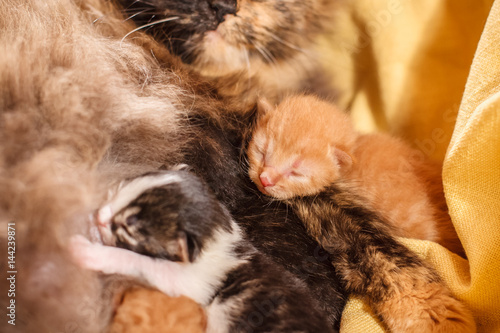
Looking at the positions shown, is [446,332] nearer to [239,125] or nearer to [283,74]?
[239,125]

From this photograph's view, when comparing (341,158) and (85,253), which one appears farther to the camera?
(341,158)

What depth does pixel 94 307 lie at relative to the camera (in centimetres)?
76

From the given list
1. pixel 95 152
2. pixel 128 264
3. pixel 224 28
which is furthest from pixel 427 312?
pixel 224 28

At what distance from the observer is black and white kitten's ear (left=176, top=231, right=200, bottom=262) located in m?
0.83

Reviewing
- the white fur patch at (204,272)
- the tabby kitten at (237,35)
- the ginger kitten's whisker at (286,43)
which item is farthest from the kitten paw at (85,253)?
the ginger kitten's whisker at (286,43)

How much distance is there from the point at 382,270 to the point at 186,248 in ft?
1.36

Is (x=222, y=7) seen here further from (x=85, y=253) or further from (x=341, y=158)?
(x=85, y=253)

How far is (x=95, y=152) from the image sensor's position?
33.9 inches

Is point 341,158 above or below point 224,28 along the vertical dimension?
below

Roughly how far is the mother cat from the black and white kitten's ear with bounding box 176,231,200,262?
0.53ft

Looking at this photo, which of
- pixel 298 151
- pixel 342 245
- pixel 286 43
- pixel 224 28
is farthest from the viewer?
pixel 286 43

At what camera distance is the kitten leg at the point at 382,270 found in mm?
833

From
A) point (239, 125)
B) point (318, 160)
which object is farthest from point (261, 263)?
point (239, 125)

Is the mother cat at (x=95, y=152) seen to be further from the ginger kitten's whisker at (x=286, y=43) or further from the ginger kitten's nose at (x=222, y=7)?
the ginger kitten's whisker at (x=286, y=43)
